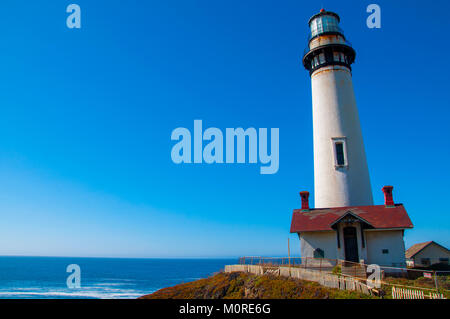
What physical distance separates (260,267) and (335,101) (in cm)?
1475

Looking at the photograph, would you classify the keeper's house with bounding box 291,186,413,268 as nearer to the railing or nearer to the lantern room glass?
the railing

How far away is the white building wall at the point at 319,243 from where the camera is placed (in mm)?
22234

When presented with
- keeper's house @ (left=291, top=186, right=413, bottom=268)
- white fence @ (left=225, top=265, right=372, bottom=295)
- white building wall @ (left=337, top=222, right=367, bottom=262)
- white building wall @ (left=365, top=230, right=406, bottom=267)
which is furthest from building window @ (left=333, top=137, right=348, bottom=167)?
white fence @ (left=225, top=265, right=372, bottom=295)

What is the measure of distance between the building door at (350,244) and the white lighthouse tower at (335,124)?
9.39 feet

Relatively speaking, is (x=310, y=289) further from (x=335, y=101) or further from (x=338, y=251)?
(x=335, y=101)

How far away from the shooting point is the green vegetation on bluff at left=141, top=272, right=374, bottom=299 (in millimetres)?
15555

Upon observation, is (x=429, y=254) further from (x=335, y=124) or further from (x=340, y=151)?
(x=335, y=124)

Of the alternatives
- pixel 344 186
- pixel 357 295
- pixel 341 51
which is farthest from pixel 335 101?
pixel 357 295

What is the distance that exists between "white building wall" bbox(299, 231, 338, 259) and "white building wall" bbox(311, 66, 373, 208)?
3.33 m

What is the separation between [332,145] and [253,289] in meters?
13.1

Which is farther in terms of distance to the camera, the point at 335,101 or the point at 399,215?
the point at 335,101

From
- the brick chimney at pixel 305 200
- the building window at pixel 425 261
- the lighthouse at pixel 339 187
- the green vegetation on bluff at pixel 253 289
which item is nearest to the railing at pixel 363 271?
the lighthouse at pixel 339 187
